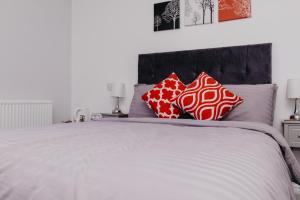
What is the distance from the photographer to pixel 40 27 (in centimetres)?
316

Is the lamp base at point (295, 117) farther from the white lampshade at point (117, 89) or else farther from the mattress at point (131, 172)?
the white lampshade at point (117, 89)

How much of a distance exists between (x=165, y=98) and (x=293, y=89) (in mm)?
1041

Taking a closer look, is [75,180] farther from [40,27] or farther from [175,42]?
[40,27]

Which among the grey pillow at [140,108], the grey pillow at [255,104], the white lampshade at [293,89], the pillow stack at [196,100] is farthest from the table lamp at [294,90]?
the grey pillow at [140,108]

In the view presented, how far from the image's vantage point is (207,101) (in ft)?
6.49

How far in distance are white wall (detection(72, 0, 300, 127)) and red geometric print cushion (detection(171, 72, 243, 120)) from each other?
665 millimetres

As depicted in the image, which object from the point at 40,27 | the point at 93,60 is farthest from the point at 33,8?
the point at 93,60

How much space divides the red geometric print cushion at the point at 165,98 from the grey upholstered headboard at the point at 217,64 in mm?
315

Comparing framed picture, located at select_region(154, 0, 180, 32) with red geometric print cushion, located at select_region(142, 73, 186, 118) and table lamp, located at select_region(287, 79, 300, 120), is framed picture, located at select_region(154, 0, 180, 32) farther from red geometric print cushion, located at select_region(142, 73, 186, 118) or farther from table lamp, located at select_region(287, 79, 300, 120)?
table lamp, located at select_region(287, 79, 300, 120)

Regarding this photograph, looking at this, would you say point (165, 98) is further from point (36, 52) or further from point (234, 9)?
point (36, 52)

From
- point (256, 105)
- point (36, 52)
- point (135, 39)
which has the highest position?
point (135, 39)

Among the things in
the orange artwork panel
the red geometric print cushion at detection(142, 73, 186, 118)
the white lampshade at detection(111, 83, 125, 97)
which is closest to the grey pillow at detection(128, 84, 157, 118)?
the red geometric print cushion at detection(142, 73, 186, 118)

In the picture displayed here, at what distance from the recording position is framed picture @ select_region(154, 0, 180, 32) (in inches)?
111

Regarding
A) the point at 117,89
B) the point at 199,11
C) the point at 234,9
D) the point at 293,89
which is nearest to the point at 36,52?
the point at 117,89
